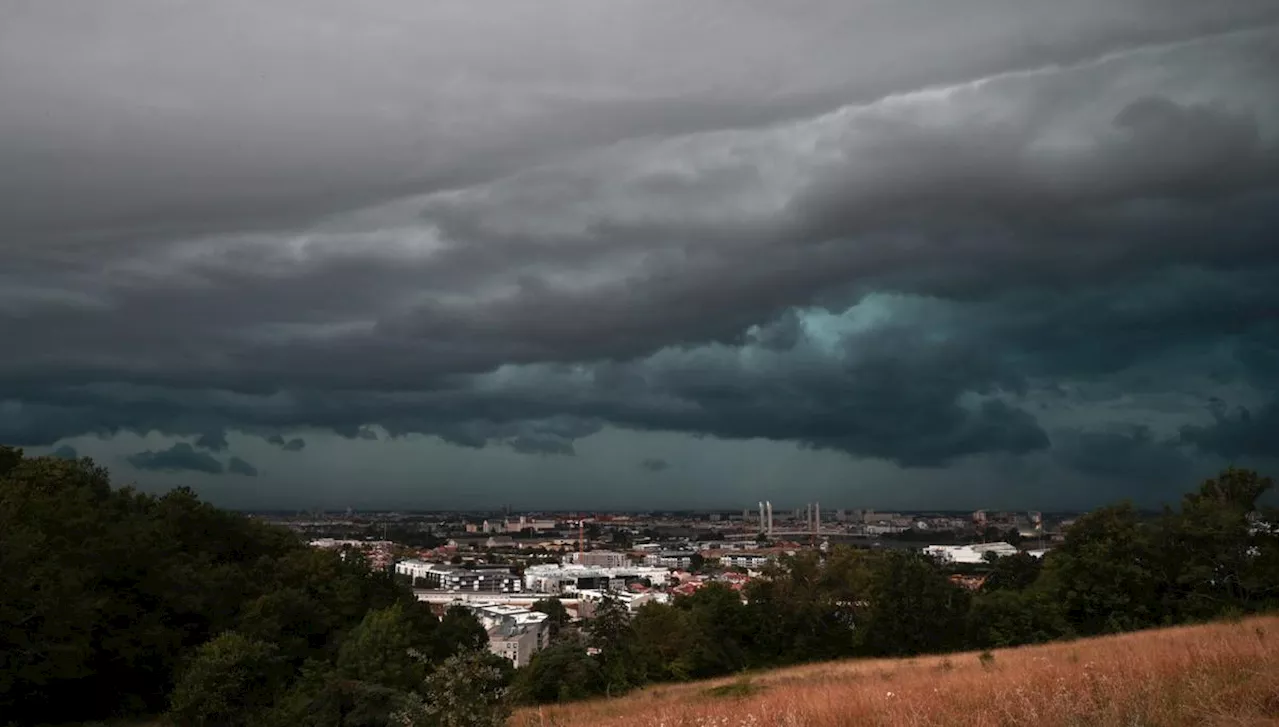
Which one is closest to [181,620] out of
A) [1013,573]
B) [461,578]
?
[1013,573]

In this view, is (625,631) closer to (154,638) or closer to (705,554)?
(154,638)

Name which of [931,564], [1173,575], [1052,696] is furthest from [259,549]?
[1052,696]

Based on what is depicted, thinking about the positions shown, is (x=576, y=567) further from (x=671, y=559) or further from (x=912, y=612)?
(x=912, y=612)

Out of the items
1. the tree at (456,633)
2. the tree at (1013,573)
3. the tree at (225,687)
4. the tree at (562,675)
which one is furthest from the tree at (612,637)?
the tree at (1013,573)

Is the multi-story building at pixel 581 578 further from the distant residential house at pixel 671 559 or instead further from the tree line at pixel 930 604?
the tree line at pixel 930 604

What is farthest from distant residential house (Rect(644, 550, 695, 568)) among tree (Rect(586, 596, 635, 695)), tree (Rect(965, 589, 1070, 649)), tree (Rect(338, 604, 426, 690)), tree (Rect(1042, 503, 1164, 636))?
tree (Rect(338, 604, 426, 690))

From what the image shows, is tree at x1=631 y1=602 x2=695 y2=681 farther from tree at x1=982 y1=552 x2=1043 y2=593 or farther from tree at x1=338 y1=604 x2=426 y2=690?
tree at x1=982 y1=552 x2=1043 y2=593
